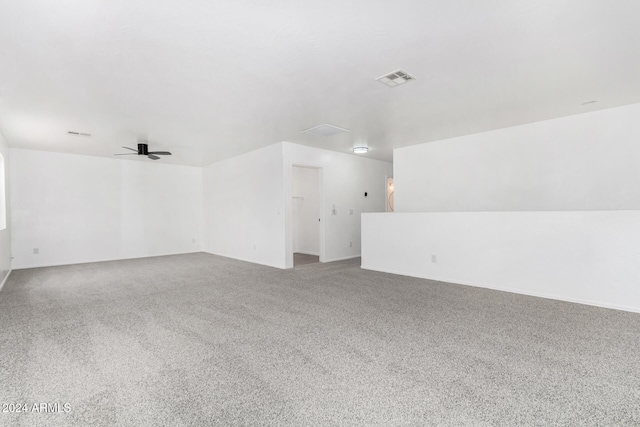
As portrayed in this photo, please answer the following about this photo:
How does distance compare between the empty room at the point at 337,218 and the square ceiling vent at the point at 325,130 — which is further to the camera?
the square ceiling vent at the point at 325,130

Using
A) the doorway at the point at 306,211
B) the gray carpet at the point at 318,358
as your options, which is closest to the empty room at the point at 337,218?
the gray carpet at the point at 318,358

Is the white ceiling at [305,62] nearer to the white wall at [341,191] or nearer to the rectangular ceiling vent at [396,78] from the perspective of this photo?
the rectangular ceiling vent at [396,78]

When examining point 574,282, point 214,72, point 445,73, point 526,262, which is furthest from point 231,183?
point 574,282

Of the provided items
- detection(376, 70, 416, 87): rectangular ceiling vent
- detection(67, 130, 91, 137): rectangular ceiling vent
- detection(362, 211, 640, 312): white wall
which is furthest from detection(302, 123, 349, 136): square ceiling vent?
detection(67, 130, 91, 137): rectangular ceiling vent

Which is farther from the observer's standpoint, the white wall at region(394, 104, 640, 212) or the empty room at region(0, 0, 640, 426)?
the white wall at region(394, 104, 640, 212)

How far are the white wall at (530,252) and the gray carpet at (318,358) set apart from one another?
0.28 meters

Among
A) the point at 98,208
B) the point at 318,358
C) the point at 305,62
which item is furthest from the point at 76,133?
the point at 318,358

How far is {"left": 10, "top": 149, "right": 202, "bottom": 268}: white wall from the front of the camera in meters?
6.06

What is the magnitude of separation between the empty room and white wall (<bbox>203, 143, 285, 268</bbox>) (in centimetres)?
8

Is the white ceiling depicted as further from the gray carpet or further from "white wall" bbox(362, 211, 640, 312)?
the gray carpet

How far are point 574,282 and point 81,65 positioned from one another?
5.60 metres

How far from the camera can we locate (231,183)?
282 inches

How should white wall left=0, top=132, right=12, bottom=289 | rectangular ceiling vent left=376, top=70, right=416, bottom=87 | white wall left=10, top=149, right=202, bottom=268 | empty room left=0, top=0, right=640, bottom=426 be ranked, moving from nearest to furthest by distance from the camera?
1. empty room left=0, top=0, right=640, bottom=426
2. rectangular ceiling vent left=376, top=70, right=416, bottom=87
3. white wall left=0, top=132, right=12, bottom=289
4. white wall left=10, top=149, right=202, bottom=268

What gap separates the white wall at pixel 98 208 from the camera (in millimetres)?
6059
